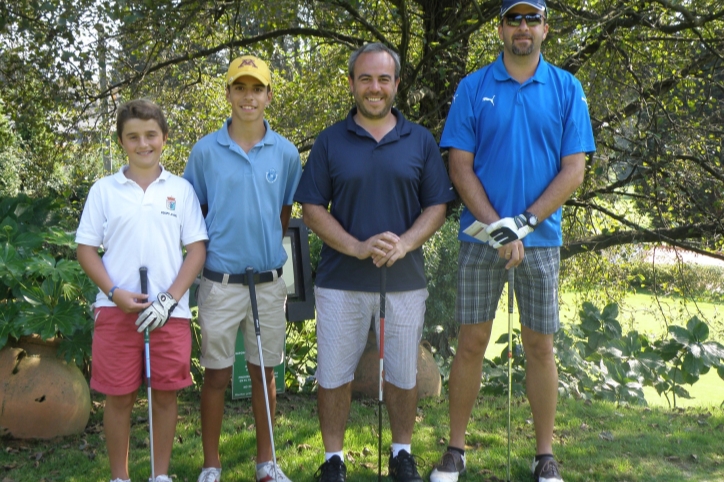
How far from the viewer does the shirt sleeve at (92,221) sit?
10.4ft

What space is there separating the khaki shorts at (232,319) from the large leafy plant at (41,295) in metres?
1.04

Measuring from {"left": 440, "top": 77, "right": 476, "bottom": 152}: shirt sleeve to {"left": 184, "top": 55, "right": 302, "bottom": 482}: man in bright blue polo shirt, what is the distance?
727 millimetres

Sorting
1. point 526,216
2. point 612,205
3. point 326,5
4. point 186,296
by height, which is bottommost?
point 186,296

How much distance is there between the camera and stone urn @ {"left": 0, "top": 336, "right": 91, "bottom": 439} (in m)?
4.18

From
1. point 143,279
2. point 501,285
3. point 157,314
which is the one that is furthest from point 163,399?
point 501,285

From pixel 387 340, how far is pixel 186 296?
2.98 feet

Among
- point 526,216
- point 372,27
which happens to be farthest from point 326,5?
point 526,216

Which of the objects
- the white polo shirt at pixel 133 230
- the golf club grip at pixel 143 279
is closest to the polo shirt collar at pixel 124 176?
the white polo shirt at pixel 133 230

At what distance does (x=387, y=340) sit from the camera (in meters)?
3.50

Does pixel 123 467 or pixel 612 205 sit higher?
pixel 612 205

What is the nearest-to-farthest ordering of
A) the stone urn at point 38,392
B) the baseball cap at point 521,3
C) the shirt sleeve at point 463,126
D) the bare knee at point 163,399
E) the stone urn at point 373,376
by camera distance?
the bare knee at point 163,399 → the baseball cap at point 521,3 → the shirt sleeve at point 463,126 → the stone urn at point 38,392 → the stone urn at point 373,376

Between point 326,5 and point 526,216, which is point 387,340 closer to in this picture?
point 526,216

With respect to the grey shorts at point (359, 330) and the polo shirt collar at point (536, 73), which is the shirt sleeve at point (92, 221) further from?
the polo shirt collar at point (536, 73)

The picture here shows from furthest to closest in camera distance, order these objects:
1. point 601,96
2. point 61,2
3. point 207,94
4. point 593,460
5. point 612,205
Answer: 1. point 207,94
2. point 612,205
3. point 601,96
4. point 61,2
5. point 593,460
